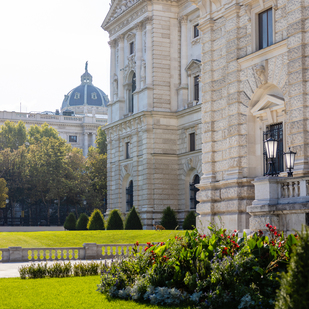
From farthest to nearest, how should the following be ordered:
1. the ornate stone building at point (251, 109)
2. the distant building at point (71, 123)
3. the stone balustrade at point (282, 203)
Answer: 1. the distant building at point (71, 123)
2. the ornate stone building at point (251, 109)
3. the stone balustrade at point (282, 203)

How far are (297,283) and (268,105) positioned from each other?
18810mm

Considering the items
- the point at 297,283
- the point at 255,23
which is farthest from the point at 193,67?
the point at 297,283

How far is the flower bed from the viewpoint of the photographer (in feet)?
38.8

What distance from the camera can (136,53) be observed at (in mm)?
56031

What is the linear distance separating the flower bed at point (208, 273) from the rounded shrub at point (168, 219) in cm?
3459

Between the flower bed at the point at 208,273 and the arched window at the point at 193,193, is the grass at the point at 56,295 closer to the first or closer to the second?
the flower bed at the point at 208,273

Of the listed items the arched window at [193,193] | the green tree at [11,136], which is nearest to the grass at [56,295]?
the arched window at [193,193]

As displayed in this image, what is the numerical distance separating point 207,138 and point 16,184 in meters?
51.8

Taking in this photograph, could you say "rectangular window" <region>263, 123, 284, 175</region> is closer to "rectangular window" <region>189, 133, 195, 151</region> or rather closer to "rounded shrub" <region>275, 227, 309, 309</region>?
"rounded shrub" <region>275, 227, 309, 309</region>

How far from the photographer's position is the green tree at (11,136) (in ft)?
282

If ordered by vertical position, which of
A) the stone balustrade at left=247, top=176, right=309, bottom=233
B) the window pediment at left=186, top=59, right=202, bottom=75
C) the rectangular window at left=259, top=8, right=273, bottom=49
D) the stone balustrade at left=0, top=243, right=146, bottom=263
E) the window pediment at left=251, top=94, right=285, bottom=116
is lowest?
the stone balustrade at left=0, top=243, right=146, bottom=263

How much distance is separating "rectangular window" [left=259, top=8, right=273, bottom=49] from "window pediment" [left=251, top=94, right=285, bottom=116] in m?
2.41

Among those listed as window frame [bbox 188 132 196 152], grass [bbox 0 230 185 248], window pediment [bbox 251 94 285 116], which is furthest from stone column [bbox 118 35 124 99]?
window pediment [bbox 251 94 285 116]

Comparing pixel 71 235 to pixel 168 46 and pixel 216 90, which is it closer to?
pixel 216 90
